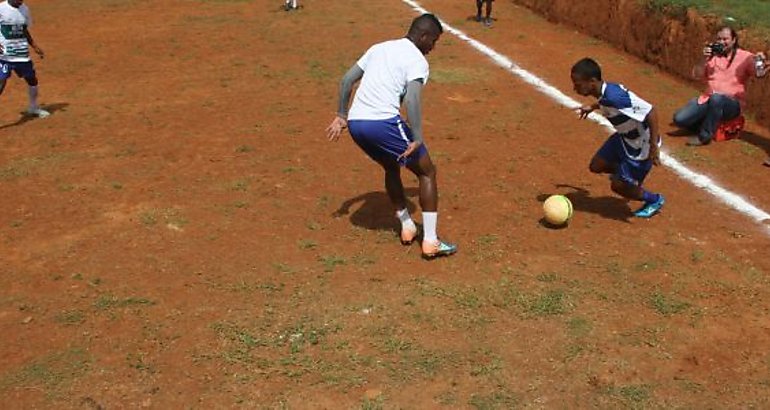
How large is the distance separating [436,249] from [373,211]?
4.29 ft

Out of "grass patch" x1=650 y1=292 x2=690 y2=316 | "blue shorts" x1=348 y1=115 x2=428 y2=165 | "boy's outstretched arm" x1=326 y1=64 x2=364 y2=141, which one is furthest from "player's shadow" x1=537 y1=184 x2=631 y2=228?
"boy's outstretched arm" x1=326 y1=64 x2=364 y2=141

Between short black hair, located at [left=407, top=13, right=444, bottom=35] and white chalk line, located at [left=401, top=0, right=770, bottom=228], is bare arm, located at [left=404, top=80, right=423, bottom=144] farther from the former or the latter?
white chalk line, located at [left=401, top=0, right=770, bottom=228]

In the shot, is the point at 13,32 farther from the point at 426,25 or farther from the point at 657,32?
the point at 657,32

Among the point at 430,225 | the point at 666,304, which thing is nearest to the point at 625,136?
the point at 666,304

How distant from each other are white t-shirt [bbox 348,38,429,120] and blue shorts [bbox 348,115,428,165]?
5cm

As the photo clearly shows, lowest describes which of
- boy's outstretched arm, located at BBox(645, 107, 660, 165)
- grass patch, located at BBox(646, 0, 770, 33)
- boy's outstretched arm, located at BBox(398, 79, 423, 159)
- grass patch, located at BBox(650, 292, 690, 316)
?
grass patch, located at BBox(650, 292, 690, 316)

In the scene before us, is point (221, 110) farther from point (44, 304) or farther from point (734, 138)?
point (734, 138)

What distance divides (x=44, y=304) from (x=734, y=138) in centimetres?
844

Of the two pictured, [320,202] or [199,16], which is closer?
[320,202]

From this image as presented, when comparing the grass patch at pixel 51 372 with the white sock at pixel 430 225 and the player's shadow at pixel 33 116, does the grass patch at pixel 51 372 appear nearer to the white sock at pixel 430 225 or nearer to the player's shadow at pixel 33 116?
the white sock at pixel 430 225

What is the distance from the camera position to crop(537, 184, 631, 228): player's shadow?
773 cm

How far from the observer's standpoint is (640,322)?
584cm

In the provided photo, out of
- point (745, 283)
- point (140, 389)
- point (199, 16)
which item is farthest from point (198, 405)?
point (199, 16)

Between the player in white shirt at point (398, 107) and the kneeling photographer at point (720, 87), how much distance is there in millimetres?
4652
